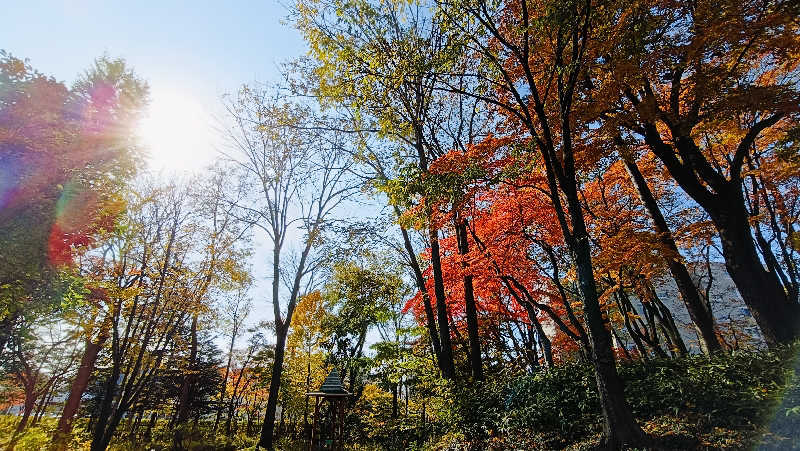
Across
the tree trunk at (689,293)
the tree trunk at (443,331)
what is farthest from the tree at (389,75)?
the tree trunk at (689,293)

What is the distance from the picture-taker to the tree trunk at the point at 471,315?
924cm

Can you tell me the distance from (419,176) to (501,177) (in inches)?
69.3

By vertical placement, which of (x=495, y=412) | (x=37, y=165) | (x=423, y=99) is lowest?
(x=495, y=412)

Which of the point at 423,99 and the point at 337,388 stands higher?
the point at 423,99

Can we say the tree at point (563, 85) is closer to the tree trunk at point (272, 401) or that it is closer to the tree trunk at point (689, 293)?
the tree trunk at point (689, 293)

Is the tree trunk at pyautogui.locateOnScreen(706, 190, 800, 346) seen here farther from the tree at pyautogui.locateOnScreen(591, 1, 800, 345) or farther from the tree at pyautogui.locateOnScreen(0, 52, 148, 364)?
the tree at pyautogui.locateOnScreen(0, 52, 148, 364)

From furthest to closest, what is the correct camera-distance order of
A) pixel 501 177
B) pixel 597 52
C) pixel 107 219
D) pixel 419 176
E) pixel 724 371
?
1. pixel 107 219
2. pixel 419 176
3. pixel 501 177
4. pixel 597 52
5. pixel 724 371

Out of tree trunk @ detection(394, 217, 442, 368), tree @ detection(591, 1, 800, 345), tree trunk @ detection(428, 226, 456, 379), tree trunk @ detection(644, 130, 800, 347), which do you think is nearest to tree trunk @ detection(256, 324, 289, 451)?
tree trunk @ detection(394, 217, 442, 368)

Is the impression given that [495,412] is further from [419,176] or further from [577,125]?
[577,125]

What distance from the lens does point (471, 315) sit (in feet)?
31.5

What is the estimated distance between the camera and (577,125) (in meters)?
7.86


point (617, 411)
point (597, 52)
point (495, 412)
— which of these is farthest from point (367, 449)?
point (597, 52)

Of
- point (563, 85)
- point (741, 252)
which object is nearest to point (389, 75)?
point (563, 85)

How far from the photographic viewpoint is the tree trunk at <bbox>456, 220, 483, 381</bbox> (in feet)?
30.3
